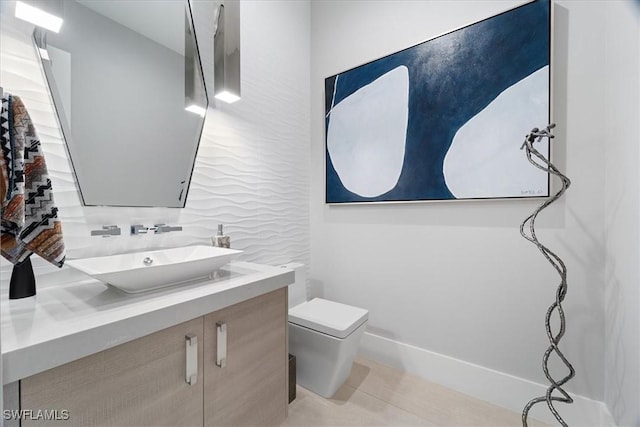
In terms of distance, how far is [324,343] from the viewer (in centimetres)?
155

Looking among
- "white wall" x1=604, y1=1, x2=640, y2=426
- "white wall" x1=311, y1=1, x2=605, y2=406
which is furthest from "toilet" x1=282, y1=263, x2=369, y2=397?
"white wall" x1=604, y1=1, x2=640, y2=426

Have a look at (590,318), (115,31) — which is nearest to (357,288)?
(590,318)

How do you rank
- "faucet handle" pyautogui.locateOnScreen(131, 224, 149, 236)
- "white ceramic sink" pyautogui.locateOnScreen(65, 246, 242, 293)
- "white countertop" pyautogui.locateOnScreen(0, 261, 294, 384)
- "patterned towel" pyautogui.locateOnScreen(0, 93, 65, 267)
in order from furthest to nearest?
"faucet handle" pyautogui.locateOnScreen(131, 224, 149, 236)
"white ceramic sink" pyautogui.locateOnScreen(65, 246, 242, 293)
"patterned towel" pyautogui.locateOnScreen(0, 93, 65, 267)
"white countertop" pyautogui.locateOnScreen(0, 261, 294, 384)

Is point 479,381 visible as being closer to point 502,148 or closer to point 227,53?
point 502,148

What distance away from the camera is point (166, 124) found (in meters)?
1.45

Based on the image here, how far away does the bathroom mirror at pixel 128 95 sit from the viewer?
3.74 feet

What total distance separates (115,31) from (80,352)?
1362 millimetres

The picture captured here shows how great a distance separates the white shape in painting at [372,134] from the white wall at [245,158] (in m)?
0.34

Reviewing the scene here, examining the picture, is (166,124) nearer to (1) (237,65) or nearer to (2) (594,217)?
(1) (237,65)

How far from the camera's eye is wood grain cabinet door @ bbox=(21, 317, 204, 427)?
66 cm

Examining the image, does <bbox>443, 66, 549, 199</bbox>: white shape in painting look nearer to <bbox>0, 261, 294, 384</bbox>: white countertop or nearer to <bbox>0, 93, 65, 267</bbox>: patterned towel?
<bbox>0, 261, 294, 384</bbox>: white countertop

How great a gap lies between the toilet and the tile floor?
0.09 m

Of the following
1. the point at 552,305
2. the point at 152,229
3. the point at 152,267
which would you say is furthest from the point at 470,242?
the point at 152,229

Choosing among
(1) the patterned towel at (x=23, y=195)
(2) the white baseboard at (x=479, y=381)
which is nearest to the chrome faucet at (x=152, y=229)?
(1) the patterned towel at (x=23, y=195)
